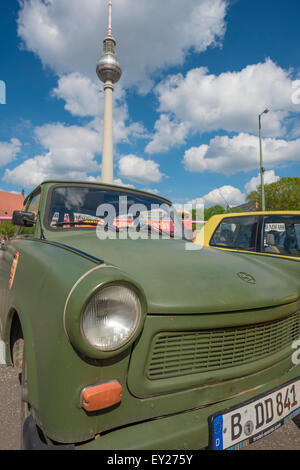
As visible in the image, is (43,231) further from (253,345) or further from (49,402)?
(253,345)

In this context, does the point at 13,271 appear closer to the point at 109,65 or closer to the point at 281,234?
the point at 281,234

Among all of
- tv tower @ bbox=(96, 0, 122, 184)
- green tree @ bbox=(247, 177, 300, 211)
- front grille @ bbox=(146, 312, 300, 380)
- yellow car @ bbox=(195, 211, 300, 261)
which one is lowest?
front grille @ bbox=(146, 312, 300, 380)

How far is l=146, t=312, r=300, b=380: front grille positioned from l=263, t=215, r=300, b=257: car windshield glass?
2463 millimetres

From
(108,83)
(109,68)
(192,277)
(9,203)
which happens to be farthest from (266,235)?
(9,203)

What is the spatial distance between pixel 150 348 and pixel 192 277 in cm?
45

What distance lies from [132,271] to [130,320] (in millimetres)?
379

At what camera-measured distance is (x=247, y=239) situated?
160 inches

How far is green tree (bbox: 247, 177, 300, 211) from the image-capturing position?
25.9 meters

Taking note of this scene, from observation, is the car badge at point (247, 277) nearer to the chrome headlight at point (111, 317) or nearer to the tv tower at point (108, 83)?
the chrome headlight at point (111, 317)

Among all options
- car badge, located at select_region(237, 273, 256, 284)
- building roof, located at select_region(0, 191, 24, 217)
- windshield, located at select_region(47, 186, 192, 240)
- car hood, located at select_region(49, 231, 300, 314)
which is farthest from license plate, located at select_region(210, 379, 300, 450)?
building roof, located at select_region(0, 191, 24, 217)

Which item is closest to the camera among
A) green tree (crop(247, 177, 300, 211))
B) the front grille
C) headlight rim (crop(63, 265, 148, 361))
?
headlight rim (crop(63, 265, 148, 361))

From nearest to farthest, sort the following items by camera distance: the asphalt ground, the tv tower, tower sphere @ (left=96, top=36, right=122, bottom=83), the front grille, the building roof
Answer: the front grille → the asphalt ground → the tv tower → tower sphere @ (left=96, top=36, right=122, bottom=83) → the building roof

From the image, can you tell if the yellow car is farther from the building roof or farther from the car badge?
the building roof
